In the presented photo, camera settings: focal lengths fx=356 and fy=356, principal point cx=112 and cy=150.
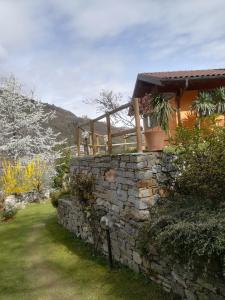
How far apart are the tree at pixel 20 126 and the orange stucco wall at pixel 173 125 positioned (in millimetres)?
10938

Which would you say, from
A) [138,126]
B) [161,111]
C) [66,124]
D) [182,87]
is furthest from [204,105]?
[66,124]

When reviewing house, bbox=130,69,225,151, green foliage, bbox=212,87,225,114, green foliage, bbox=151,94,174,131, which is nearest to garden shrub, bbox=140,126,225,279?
green foliage, bbox=151,94,174,131

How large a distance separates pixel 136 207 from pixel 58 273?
108 inches

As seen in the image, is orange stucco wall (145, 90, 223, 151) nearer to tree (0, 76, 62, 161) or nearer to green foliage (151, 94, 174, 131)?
green foliage (151, 94, 174, 131)

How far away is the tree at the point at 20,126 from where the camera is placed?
69.5 ft

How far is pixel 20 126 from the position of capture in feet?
70.9

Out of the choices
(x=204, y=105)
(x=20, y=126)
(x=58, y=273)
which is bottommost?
(x=58, y=273)

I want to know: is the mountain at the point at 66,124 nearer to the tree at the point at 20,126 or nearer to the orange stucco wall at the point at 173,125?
the tree at the point at 20,126

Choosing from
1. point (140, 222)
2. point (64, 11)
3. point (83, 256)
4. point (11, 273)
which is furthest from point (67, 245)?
point (64, 11)

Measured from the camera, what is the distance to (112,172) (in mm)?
8352

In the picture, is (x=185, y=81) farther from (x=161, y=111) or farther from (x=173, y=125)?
(x=161, y=111)

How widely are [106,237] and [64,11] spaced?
17.8ft

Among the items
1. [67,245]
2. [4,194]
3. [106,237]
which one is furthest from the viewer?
[4,194]

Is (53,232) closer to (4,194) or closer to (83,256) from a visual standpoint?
(83,256)
